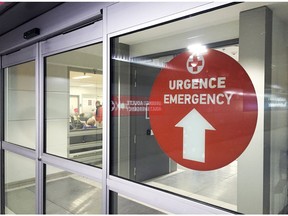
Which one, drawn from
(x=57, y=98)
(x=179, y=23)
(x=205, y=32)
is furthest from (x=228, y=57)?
(x=57, y=98)

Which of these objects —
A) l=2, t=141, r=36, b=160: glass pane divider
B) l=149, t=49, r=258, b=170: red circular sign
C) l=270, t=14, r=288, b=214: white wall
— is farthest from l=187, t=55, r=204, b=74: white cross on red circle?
l=2, t=141, r=36, b=160: glass pane divider

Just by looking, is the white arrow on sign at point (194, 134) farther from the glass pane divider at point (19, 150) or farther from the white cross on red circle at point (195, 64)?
the glass pane divider at point (19, 150)

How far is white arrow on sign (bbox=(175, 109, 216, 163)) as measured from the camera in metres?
1.30

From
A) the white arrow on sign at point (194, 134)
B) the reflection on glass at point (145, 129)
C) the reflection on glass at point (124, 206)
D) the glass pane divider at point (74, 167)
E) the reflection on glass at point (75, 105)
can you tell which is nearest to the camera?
the white arrow on sign at point (194, 134)

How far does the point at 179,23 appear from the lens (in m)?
1.41

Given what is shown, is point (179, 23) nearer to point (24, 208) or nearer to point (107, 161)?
point (107, 161)

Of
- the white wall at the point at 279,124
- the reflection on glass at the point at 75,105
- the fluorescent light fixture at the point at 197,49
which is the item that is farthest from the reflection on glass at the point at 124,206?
the fluorescent light fixture at the point at 197,49

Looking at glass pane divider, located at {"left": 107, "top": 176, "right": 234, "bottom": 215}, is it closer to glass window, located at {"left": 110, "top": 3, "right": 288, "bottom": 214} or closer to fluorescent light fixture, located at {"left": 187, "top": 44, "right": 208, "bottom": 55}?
glass window, located at {"left": 110, "top": 3, "right": 288, "bottom": 214}

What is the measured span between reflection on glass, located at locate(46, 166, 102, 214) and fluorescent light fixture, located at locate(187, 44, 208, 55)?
1820 millimetres

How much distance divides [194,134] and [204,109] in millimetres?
164

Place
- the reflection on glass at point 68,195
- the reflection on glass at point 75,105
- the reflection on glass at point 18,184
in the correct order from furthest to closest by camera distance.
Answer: the reflection on glass at point 18,184 < the reflection on glass at point 68,195 < the reflection on glass at point 75,105

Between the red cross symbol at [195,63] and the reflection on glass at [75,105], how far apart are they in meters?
0.87

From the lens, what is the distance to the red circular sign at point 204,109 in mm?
1188

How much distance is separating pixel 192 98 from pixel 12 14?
2.06 metres
